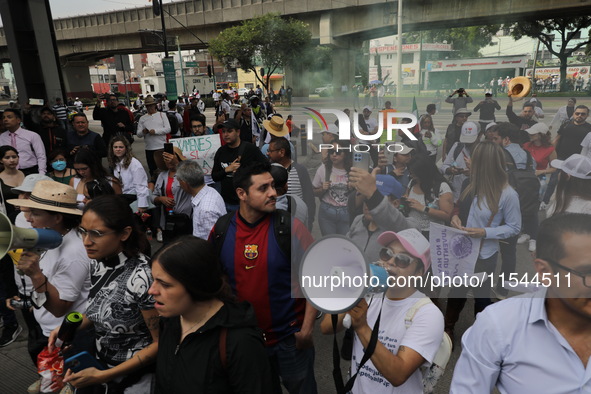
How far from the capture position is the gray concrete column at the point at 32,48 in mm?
7617

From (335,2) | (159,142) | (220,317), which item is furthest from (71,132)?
(335,2)

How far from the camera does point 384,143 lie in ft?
4.80

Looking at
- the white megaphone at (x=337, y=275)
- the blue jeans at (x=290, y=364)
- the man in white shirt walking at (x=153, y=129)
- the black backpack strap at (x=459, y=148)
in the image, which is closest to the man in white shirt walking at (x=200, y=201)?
the blue jeans at (x=290, y=364)

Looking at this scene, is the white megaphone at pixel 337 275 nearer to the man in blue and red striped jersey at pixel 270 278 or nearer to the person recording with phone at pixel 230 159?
the man in blue and red striped jersey at pixel 270 278

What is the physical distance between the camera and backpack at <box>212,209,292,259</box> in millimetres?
2012

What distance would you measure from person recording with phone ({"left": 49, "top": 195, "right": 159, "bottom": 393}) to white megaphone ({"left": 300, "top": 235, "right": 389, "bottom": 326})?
798 millimetres

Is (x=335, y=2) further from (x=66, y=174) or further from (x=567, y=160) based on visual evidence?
(x=567, y=160)

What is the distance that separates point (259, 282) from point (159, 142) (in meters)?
5.77

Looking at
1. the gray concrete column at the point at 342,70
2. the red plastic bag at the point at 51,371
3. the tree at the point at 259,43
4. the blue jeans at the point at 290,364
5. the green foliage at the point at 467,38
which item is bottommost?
the blue jeans at the point at 290,364

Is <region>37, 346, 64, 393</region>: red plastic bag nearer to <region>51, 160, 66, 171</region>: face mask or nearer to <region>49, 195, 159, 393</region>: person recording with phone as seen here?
<region>49, 195, 159, 393</region>: person recording with phone

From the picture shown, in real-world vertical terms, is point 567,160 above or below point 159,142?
above

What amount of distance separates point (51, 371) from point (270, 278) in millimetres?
1068

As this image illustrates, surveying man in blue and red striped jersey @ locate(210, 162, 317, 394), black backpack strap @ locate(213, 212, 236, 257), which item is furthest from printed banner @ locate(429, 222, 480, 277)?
black backpack strap @ locate(213, 212, 236, 257)

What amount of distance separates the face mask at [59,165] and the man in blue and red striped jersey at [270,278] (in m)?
2.91
